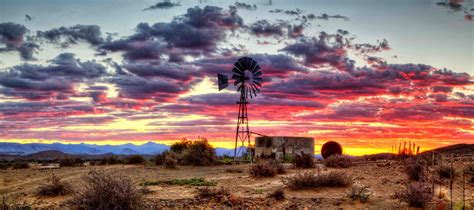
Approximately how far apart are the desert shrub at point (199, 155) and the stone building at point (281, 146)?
3.00m

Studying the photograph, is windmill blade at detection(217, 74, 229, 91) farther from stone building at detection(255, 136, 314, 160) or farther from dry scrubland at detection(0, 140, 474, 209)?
dry scrubland at detection(0, 140, 474, 209)

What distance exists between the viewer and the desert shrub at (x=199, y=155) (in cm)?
2511

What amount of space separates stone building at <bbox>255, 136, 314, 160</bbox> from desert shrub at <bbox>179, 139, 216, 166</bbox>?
118 inches

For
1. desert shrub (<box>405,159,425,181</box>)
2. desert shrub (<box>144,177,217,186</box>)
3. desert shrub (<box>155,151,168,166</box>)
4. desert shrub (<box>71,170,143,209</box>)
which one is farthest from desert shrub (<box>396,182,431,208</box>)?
desert shrub (<box>155,151,168,166</box>)

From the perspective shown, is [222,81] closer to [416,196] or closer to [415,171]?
[415,171]

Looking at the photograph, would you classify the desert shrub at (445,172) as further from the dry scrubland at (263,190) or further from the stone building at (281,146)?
the stone building at (281,146)

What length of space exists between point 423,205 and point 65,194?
10772mm

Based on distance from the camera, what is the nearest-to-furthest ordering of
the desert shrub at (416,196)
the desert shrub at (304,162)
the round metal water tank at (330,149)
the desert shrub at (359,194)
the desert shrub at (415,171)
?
the desert shrub at (416,196)
the desert shrub at (359,194)
the desert shrub at (415,171)
the desert shrub at (304,162)
the round metal water tank at (330,149)

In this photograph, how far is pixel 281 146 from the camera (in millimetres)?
26734

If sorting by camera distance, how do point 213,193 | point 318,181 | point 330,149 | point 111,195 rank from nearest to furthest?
point 111,195 → point 213,193 → point 318,181 → point 330,149

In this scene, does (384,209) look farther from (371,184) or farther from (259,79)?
(259,79)

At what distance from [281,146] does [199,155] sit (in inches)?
196

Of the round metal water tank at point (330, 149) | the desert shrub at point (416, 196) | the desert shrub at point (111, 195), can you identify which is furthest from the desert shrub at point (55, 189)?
the round metal water tank at point (330, 149)

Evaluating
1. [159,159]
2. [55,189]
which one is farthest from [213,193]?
[159,159]
